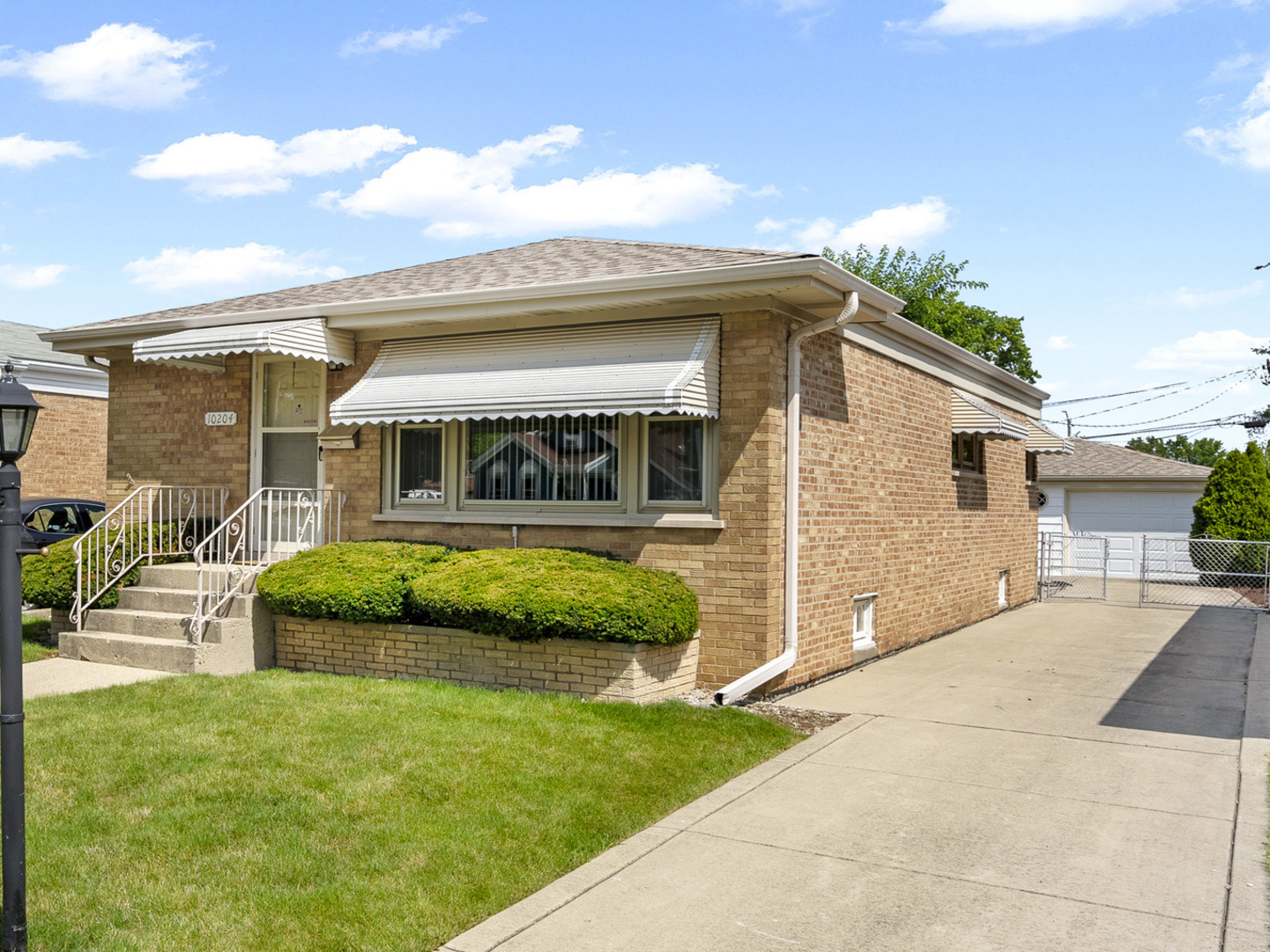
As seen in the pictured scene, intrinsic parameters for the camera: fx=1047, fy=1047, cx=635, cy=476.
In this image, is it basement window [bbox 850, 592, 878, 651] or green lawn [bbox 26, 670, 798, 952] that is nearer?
green lawn [bbox 26, 670, 798, 952]

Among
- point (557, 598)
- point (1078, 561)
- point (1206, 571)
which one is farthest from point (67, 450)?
point (1078, 561)

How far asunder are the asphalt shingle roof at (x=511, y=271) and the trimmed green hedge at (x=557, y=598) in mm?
2544

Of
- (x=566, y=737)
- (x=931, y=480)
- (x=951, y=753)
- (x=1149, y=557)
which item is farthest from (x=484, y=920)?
(x=1149, y=557)

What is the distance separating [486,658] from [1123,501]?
24.4 metres

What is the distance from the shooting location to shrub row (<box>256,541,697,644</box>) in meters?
8.13

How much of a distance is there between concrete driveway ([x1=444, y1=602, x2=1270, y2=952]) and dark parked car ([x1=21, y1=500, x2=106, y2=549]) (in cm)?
1142

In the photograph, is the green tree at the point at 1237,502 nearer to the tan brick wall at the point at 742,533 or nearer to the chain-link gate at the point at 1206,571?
the chain-link gate at the point at 1206,571

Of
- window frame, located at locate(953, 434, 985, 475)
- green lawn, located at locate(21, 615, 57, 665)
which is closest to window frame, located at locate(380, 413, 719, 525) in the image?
green lawn, located at locate(21, 615, 57, 665)

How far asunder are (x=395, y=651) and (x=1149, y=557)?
23.3 meters

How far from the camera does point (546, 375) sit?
9430 millimetres

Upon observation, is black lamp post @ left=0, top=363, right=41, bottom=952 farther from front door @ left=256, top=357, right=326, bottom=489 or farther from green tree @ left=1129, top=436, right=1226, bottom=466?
green tree @ left=1129, top=436, right=1226, bottom=466

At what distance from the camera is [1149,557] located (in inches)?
1057

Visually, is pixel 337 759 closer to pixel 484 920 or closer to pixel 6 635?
pixel 484 920

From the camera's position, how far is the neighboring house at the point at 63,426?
69.6 feet
